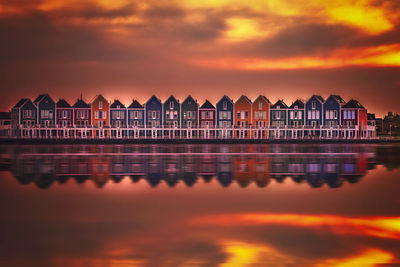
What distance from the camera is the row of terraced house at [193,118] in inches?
3819

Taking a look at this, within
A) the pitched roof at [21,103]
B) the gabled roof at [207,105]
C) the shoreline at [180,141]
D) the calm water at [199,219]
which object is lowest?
the calm water at [199,219]

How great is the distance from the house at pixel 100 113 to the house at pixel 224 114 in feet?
82.2

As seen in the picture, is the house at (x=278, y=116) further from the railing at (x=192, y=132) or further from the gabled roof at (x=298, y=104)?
the gabled roof at (x=298, y=104)

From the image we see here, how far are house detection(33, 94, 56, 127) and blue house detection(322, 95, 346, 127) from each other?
6111 centimetres

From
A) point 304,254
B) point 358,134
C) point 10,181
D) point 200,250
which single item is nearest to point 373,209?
point 304,254

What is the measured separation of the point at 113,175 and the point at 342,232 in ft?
61.9

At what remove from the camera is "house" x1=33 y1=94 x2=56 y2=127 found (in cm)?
9800

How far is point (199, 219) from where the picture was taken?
16.4 m

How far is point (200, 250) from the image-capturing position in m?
12.2

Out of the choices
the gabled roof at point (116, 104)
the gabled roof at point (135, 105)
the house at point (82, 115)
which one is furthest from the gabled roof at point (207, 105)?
the house at point (82, 115)

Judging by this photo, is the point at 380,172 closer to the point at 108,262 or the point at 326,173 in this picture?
the point at 326,173

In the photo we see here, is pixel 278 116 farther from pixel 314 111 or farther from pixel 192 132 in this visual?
pixel 192 132

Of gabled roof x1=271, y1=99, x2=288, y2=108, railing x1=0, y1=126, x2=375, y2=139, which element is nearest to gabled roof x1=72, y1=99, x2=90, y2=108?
railing x1=0, y1=126, x2=375, y2=139

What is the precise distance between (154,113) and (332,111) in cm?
3992
